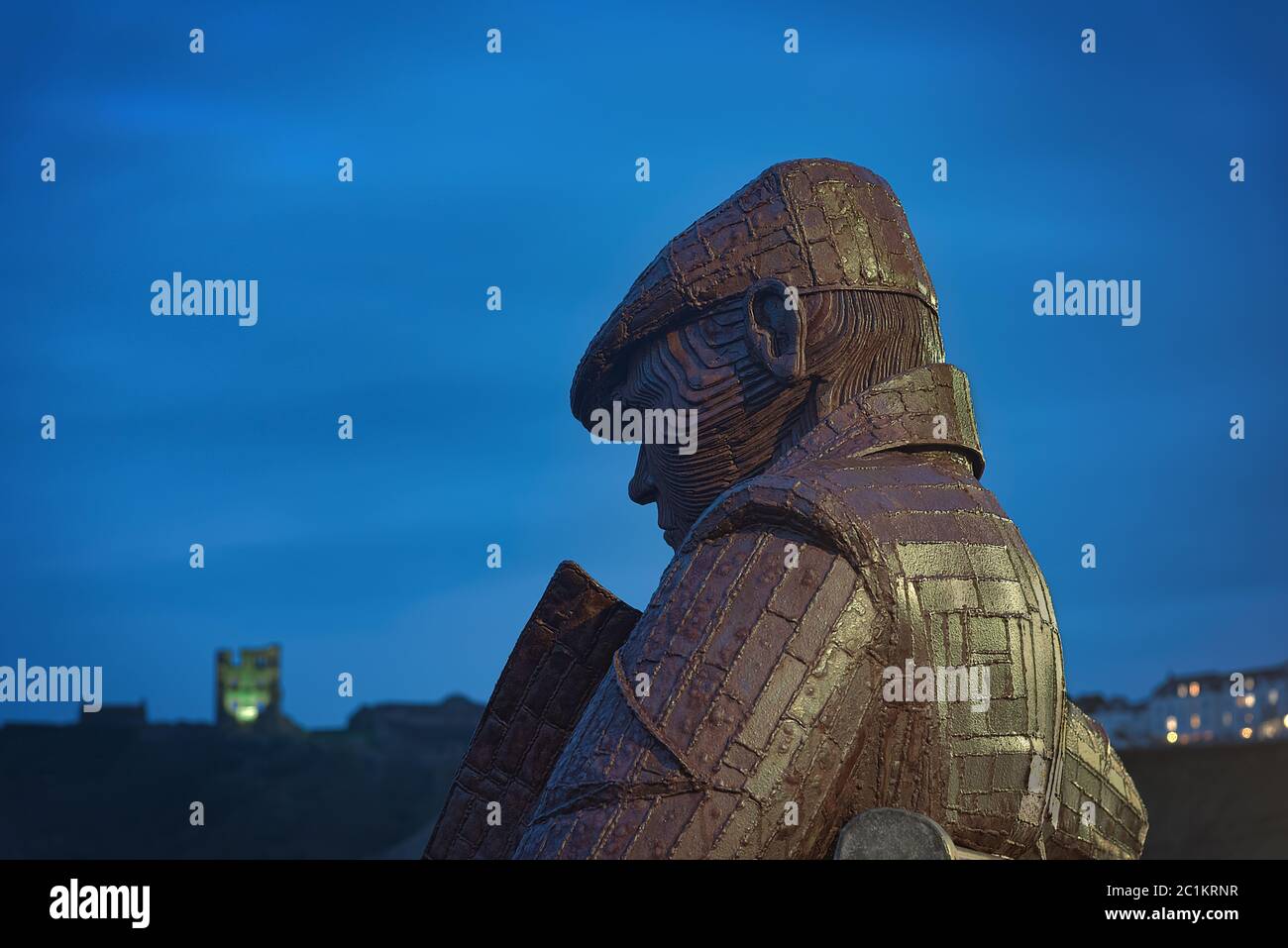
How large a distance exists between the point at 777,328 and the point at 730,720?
1.77 m

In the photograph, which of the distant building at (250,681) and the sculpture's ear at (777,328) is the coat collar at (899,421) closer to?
the sculpture's ear at (777,328)

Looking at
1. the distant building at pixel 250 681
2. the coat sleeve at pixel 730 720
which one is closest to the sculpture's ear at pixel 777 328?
the coat sleeve at pixel 730 720

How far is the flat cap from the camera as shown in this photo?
703 centimetres

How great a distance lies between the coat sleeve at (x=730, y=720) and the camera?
599 centimetres

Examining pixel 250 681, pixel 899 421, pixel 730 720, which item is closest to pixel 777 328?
pixel 899 421

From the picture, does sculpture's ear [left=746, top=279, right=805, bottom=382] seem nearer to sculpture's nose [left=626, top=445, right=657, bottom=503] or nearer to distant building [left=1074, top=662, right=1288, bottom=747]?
sculpture's nose [left=626, top=445, right=657, bottom=503]

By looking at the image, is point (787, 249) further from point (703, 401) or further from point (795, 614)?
point (795, 614)

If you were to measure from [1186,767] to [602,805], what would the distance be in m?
33.4

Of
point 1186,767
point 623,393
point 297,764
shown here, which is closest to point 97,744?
point 297,764

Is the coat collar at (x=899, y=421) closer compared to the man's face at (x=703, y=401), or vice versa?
the coat collar at (x=899, y=421)

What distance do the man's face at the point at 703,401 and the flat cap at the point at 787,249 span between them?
101mm

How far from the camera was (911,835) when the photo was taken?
19.7ft

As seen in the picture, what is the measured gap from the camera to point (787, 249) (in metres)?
7.04

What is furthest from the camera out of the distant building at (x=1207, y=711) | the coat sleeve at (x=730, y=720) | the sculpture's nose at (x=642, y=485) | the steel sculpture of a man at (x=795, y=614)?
the distant building at (x=1207, y=711)
